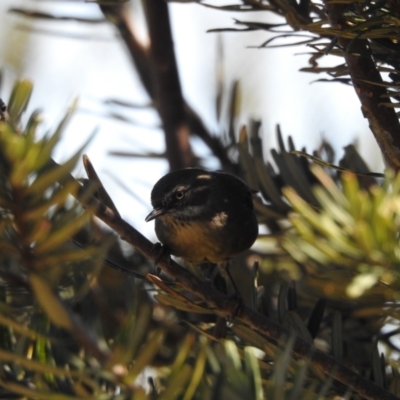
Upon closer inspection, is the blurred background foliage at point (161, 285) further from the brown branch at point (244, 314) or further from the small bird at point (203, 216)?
the small bird at point (203, 216)

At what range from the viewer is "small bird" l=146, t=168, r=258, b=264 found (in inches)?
130

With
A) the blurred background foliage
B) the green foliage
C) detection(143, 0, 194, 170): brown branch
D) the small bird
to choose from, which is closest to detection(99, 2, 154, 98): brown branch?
detection(143, 0, 194, 170): brown branch

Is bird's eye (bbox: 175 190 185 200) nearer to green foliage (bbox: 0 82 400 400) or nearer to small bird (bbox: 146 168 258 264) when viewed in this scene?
small bird (bbox: 146 168 258 264)

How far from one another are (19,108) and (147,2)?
1.84 m

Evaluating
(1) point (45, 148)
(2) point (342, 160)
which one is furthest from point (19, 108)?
(2) point (342, 160)

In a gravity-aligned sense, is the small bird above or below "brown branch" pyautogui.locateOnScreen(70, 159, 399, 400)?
below

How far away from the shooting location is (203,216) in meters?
3.62

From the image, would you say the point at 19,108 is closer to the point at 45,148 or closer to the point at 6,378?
the point at 45,148

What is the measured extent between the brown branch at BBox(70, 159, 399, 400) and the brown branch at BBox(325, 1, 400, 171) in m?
0.38

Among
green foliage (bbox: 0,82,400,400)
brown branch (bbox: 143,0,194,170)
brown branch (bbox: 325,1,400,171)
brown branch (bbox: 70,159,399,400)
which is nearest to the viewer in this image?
green foliage (bbox: 0,82,400,400)

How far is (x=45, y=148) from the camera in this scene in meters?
0.76

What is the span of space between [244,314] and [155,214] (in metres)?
2.14

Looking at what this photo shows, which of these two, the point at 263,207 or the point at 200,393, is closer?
the point at 200,393

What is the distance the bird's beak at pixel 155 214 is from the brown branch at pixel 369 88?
2.01m
